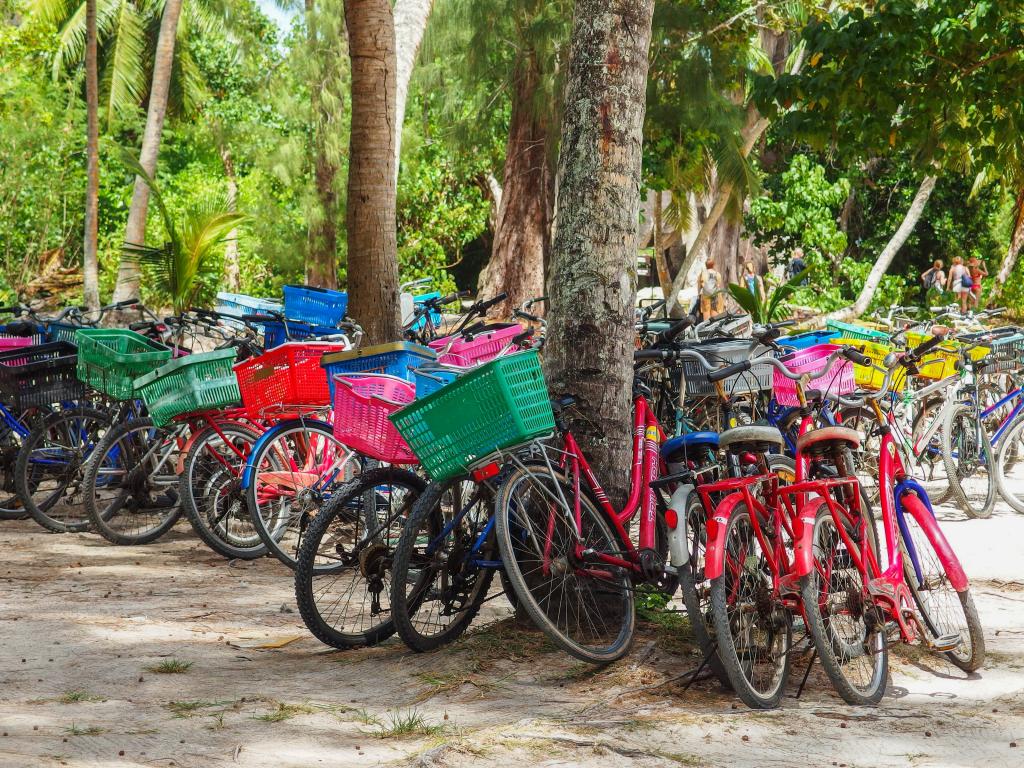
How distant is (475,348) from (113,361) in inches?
82.3

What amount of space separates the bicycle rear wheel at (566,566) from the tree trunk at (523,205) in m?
12.8

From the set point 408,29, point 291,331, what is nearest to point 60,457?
point 291,331

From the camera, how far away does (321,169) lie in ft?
71.3

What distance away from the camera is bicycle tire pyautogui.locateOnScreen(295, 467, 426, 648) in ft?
15.9

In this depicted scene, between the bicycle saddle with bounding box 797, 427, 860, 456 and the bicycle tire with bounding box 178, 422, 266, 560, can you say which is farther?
the bicycle tire with bounding box 178, 422, 266, 560

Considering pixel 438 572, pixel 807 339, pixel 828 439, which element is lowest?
pixel 438 572

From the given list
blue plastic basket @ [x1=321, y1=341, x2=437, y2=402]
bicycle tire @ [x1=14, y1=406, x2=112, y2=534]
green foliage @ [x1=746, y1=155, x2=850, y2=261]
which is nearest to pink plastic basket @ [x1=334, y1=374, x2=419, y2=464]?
blue plastic basket @ [x1=321, y1=341, x2=437, y2=402]

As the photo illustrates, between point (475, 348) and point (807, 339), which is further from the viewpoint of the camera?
point (807, 339)

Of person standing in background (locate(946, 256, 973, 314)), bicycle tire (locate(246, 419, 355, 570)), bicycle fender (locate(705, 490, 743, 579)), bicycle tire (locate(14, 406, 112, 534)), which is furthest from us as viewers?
person standing in background (locate(946, 256, 973, 314))

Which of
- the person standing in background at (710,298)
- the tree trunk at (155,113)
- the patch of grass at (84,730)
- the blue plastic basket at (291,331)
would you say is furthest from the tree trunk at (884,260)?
the patch of grass at (84,730)

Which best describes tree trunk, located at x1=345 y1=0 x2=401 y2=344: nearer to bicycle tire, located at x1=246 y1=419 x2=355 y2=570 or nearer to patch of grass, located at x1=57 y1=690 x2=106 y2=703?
bicycle tire, located at x1=246 y1=419 x2=355 y2=570

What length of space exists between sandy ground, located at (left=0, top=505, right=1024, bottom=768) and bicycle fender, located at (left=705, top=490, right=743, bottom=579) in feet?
1.60

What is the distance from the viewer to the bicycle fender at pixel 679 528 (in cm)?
421

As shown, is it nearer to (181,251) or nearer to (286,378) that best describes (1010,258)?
(181,251)
